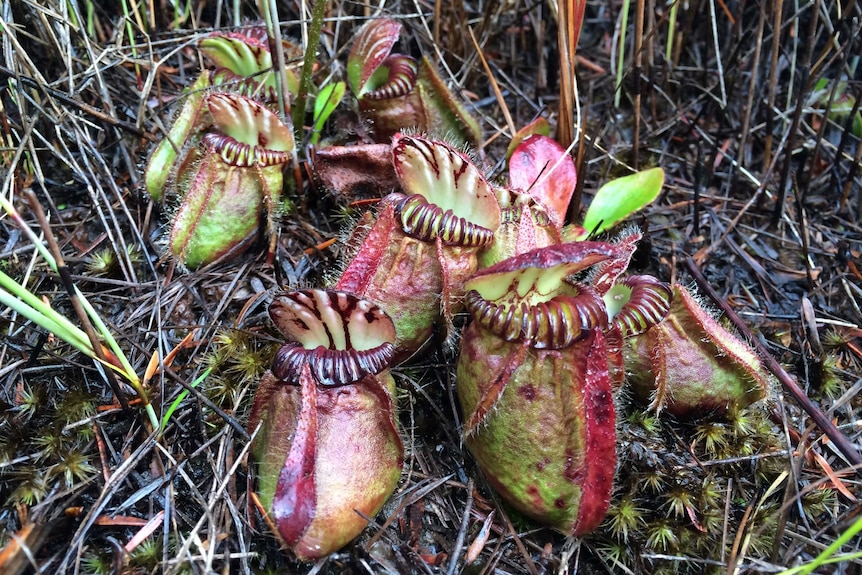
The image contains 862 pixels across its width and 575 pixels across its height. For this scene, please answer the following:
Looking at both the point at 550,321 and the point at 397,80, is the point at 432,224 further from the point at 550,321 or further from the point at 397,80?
the point at 397,80

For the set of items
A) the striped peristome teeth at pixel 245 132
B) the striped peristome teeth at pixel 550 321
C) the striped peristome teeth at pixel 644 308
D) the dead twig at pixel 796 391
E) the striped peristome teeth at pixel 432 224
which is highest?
the striped peristome teeth at pixel 245 132

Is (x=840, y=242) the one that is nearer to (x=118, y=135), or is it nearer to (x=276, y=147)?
(x=276, y=147)

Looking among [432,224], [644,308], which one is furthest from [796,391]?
[432,224]

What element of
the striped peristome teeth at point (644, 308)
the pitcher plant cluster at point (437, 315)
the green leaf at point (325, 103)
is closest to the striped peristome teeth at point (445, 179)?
the pitcher plant cluster at point (437, 315)

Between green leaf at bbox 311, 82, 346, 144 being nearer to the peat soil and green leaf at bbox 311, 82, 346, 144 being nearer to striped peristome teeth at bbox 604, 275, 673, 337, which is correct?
the peat soil

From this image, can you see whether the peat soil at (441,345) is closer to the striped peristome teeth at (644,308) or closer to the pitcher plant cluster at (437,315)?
the pitcher plant cluster at (437,315)

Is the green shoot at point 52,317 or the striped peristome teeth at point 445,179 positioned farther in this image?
the striped peristome teeth at point 445,179

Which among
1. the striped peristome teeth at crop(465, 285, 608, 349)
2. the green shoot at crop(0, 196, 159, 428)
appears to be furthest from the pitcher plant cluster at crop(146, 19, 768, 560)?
the green shoot at crop(0, 196, 159, 428)

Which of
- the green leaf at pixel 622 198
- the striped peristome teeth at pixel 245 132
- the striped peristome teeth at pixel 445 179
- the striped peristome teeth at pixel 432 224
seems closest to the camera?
the striped peristome teeth at pixel 432 224

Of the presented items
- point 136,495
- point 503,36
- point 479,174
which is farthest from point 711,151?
point 136,495
